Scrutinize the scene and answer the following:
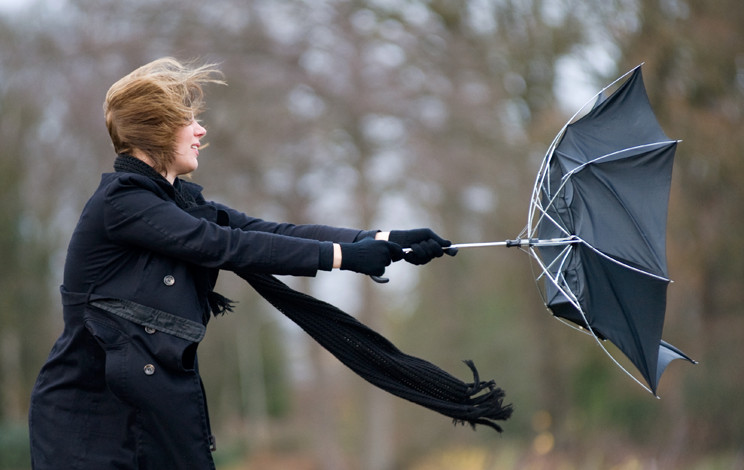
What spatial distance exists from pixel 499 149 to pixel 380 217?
2664mm

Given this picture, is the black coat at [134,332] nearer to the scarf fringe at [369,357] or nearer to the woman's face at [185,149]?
the woman's face at [185,149]

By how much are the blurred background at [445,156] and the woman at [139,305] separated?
22.8 ft

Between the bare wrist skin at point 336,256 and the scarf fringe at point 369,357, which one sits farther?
the scarf fringe at point 369,357

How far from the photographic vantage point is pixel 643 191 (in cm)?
299

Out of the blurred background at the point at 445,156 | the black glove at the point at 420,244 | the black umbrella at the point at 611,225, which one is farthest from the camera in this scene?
the blurred background at the point at 445,156

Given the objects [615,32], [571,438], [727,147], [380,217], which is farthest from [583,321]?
[380,217]

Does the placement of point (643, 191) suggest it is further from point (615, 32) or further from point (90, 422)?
point (615, 32)

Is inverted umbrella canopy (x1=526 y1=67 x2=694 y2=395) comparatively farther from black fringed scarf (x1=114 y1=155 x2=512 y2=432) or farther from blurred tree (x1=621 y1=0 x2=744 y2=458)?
blurred tree (x1=621 y1=0 x2=744 y2=458)

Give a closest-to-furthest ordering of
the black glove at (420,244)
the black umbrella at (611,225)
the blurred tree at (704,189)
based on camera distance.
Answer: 1. the black glove at (420,244)
2. the black umbrella at (611,225)
3. the blurred tree at (704,189)

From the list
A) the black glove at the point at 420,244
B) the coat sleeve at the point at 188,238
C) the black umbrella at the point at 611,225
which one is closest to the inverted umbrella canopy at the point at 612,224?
the black umbrella at the point at 611,225

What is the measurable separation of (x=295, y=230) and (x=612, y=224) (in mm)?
1284

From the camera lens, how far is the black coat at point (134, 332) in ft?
7.11

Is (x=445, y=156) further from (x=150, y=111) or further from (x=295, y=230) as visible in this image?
(x=150, y=111)

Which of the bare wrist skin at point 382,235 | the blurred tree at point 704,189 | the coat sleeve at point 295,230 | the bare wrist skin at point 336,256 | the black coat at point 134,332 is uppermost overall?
the blurred tree at point 704,189
